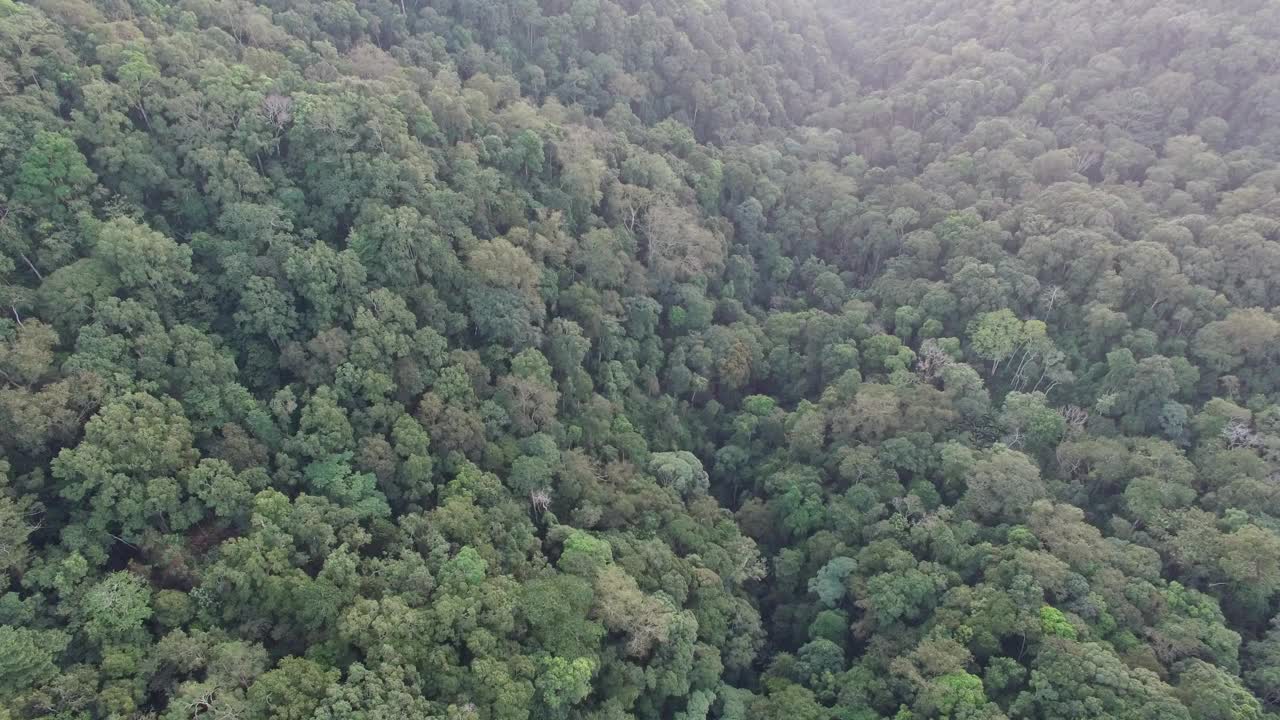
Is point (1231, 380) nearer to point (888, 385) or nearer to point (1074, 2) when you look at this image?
point (888, 385)

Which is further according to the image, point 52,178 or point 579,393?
point 579,393

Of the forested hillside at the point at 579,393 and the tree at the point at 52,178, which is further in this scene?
the tree at the point at 52,178

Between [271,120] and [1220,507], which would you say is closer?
[1220,507]

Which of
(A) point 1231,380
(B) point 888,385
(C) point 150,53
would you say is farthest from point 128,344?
(A) point 1231,380

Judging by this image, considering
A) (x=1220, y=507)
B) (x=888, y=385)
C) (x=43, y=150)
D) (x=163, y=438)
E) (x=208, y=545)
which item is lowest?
(x=208, y=545)

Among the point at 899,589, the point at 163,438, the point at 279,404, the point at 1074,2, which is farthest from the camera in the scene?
the point at 1074,2

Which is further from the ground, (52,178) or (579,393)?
(579,393)

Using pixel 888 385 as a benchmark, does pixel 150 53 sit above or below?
below

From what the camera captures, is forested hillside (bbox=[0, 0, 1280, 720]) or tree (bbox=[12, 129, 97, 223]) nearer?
forested hillside (bbox=[0, 0, 1280, 720])
